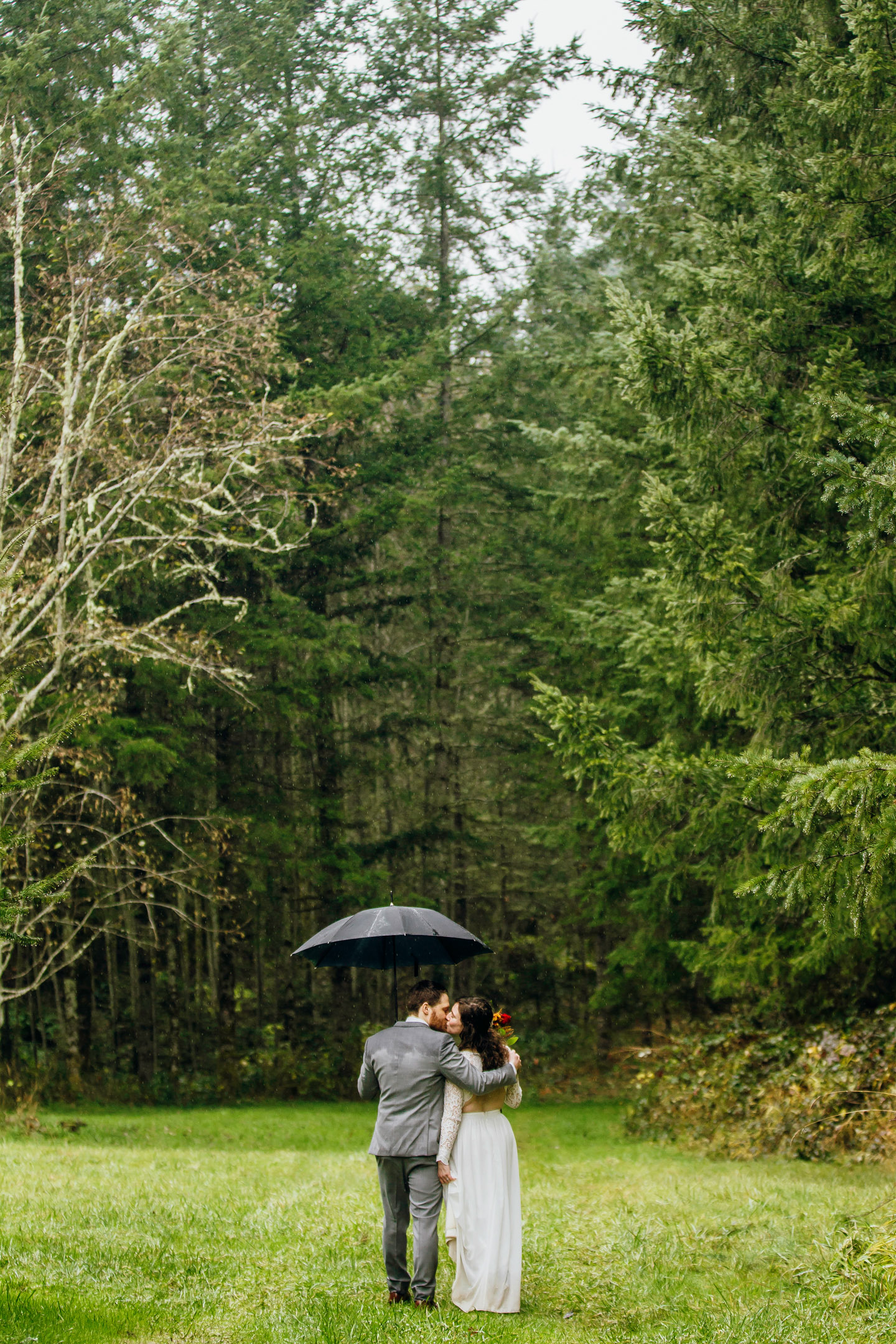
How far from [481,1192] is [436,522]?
14818 mm

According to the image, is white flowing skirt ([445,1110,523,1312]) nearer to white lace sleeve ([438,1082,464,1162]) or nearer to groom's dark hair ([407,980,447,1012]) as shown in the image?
white lace sleeve ([438,1082,464,1162])

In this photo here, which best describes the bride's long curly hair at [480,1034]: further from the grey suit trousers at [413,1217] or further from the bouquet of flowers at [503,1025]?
the grey suit trousers at [413,1217]

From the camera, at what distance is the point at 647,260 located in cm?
1644

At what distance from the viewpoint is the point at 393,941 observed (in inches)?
253

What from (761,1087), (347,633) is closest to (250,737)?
(347,633)

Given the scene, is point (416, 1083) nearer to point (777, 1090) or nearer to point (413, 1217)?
point (413, 1217)

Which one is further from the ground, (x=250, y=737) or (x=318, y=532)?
(x=318, y=532)

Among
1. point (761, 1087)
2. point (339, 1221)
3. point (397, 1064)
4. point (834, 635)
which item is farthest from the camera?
point (761, 1087)

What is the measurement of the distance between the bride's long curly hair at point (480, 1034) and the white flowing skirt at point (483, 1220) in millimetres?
293

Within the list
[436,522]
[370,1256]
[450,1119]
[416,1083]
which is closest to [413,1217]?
[450,1119]

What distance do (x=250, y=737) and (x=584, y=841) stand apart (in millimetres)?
6004

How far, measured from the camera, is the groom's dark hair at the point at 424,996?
5.87 m

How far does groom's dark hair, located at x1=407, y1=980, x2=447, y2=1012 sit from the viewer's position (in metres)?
5.87

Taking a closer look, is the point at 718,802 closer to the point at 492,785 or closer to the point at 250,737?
the point at 250,737
